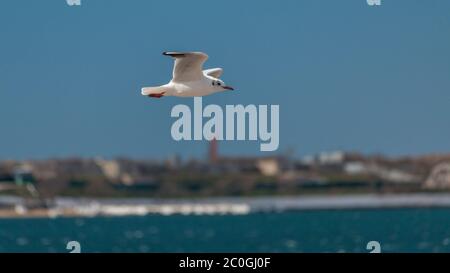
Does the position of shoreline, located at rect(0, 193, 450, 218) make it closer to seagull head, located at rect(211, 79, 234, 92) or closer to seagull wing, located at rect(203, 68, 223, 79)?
seagull wing, located at rect(203, 68, 223, 79)

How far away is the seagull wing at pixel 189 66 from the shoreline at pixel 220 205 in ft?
337

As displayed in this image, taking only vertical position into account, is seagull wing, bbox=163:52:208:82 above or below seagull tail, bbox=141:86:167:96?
above

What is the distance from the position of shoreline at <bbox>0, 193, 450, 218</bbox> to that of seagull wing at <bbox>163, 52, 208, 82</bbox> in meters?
103

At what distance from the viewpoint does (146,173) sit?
120 metres

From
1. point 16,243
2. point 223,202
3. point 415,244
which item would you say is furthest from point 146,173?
point 415,244

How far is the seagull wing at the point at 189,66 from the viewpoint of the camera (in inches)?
886

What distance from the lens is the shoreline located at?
424 ft

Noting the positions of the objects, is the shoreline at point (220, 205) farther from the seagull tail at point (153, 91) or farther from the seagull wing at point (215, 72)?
the seagull tail at point (153, 91)
